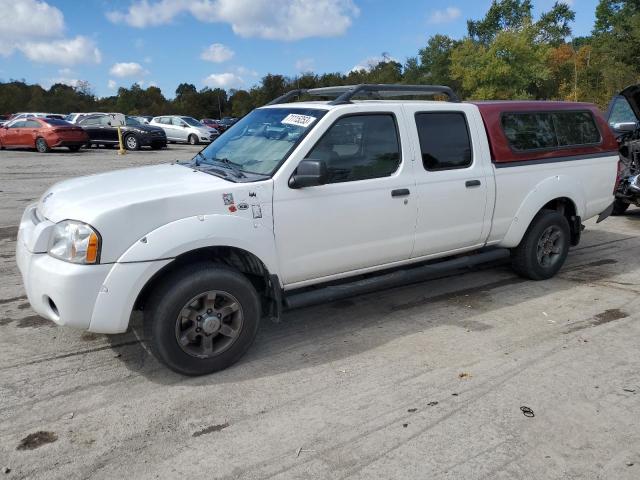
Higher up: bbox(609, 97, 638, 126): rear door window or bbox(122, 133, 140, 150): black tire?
bbox(609, 97, 638, 126): rear door window

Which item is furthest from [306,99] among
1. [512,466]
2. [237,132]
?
[512,466]

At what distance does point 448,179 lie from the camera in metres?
4.62

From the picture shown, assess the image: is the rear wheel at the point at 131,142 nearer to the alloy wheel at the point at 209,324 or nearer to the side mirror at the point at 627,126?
the side mirror at the point at 627,126

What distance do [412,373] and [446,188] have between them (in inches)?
67.7

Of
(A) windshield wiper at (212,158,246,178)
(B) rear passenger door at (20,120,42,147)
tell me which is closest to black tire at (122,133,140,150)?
(B) rear passenger door at (20,120,42,147)

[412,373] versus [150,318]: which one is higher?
[150,318]

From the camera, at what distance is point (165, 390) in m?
3.47

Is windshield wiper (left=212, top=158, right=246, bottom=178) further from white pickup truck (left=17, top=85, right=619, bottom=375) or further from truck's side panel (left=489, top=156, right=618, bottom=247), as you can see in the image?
truck's side panel (left=489, top=156, right=618, bottom=247)

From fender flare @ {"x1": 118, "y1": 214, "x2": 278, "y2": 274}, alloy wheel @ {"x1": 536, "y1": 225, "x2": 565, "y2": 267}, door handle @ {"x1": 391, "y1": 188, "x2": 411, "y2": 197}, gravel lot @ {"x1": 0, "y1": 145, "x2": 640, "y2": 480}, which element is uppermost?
door handle @ {"x1": 391, "y1": 188, "x2": 411, "y2": 197}

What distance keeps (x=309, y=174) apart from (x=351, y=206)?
52 cm

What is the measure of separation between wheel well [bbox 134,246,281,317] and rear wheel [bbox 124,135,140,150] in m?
21.8

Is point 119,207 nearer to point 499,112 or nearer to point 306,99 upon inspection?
point 306,99

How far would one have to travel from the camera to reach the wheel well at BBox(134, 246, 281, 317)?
11.7 ft

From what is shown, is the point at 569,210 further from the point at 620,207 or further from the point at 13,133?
the point at 13,133
